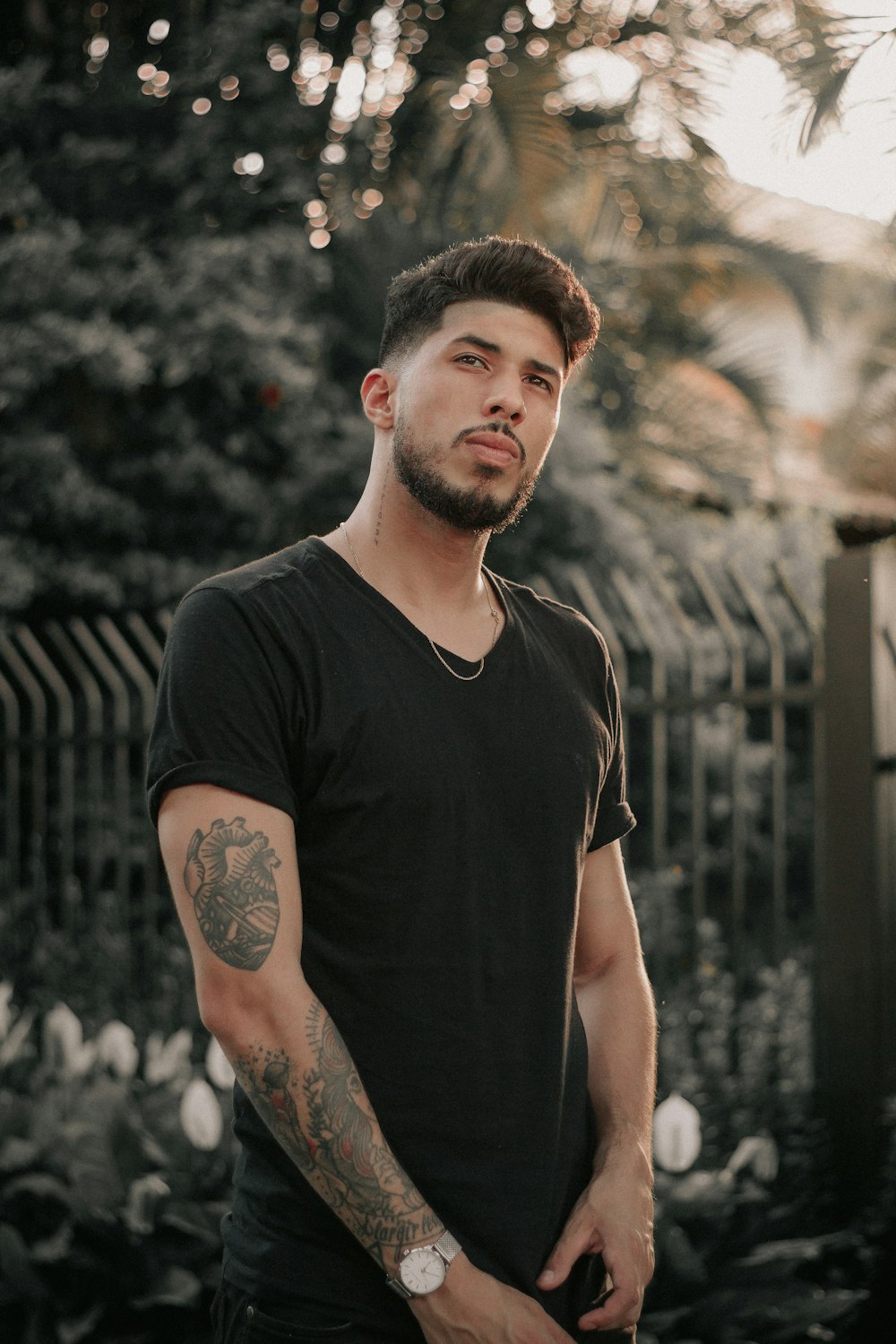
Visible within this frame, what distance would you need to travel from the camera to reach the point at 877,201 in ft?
21.6

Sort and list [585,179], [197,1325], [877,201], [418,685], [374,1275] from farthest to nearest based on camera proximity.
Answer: [585,179] → [877,201] → [197,1325] → [418,685] → [374,1275]

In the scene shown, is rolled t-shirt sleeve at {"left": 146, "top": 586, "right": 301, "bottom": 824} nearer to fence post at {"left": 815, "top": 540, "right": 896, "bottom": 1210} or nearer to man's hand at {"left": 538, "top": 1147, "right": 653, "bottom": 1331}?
man's hand at {"left": 538, "top": 1147, "right": 653, "bottom": 1331}

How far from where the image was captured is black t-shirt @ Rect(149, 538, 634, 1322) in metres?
1.90

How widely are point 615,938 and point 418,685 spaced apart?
68 centimetres

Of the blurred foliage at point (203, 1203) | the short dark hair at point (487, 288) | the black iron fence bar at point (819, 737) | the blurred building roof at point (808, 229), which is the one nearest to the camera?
the short dark hair at point (487, 288)

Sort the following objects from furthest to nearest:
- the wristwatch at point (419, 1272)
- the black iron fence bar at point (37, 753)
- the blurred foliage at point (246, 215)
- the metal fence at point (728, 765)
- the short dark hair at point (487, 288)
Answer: the blurred foliage at point (246, 215) < the metal fence at point (728, 765) < the black iron fence bar at point (37, 753) < the short dark hair at point (487, 288) < the wristwatch at point (419, 1272)

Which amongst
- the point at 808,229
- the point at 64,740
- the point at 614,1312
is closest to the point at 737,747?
the point at 614,1312

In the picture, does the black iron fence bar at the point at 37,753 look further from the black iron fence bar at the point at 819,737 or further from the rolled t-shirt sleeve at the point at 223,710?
the rolled t-shirt sleeve at the point at 223,710

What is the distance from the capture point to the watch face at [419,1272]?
1.80 metres

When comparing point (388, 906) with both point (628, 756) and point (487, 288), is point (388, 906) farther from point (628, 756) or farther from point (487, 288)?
point (628, 756)

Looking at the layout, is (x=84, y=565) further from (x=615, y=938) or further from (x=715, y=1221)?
(x=615, y=938)

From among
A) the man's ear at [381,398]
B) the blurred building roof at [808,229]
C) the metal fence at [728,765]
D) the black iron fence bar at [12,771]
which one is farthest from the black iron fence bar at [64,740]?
the blurred building roof at [808,229]

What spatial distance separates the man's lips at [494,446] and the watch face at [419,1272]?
1139 millimetres

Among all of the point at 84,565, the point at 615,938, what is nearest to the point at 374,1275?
the point at 615,938
